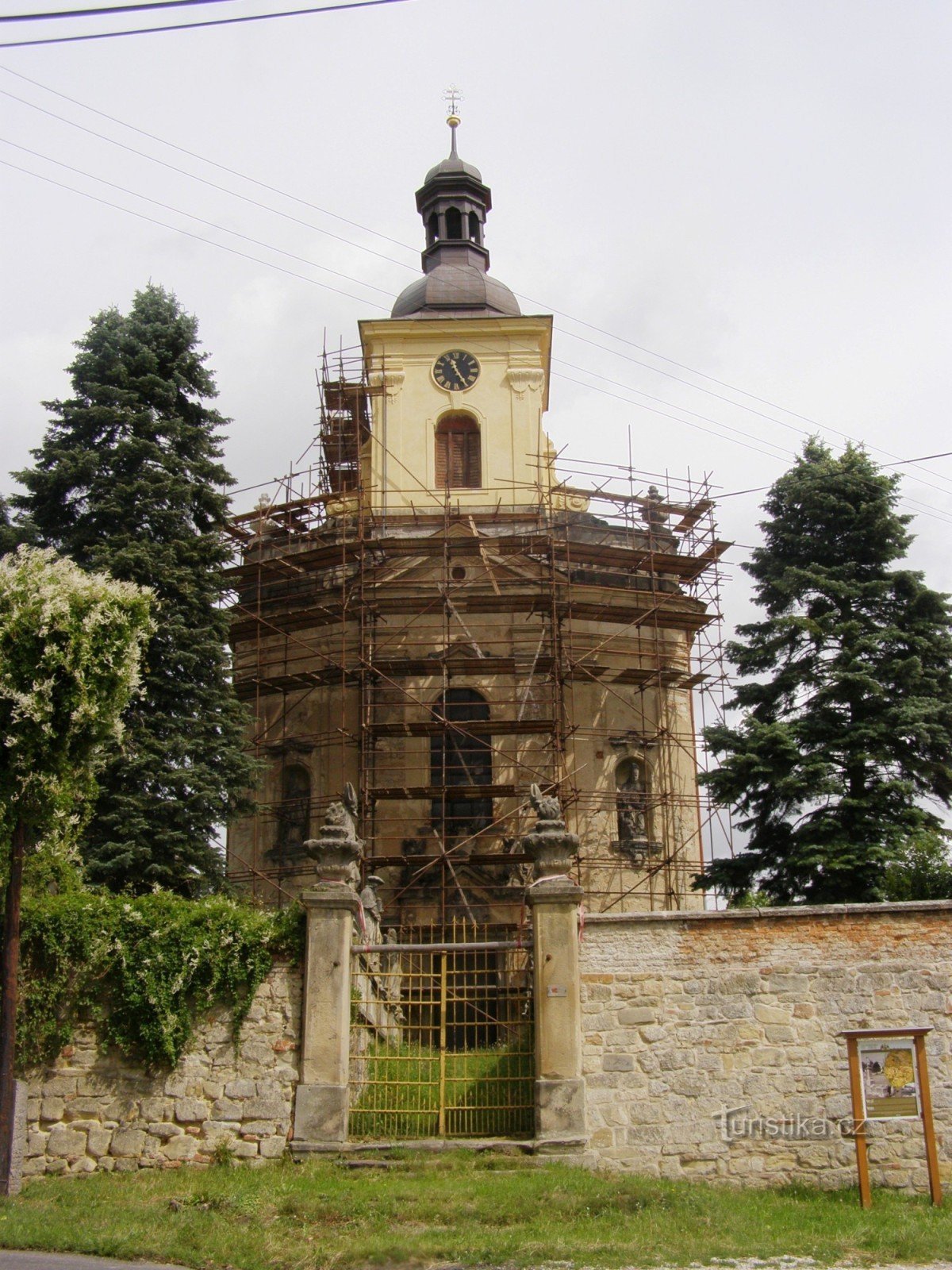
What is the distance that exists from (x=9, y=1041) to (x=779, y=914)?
25.3 feet

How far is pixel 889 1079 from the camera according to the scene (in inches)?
495

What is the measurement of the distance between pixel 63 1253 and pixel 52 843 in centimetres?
417

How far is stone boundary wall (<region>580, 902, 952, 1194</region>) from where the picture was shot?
13.6m

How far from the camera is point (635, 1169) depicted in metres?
13.5

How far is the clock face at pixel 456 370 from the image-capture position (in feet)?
104

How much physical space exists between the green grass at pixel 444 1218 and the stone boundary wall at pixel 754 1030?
567mm

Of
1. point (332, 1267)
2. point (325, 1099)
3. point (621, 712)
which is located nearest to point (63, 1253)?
point (332, 1267)

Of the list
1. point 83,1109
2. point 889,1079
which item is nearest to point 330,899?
point 83,1109

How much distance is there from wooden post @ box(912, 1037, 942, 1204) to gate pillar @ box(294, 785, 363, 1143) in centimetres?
550

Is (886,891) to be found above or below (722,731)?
below

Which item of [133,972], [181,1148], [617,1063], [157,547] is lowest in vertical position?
[181,1148]

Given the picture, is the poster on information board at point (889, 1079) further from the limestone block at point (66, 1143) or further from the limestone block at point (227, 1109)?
the limestone block at point (66, 1143)

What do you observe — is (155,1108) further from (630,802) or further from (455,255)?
(455,255)

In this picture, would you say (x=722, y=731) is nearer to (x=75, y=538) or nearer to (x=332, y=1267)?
(x=75, y=538)
